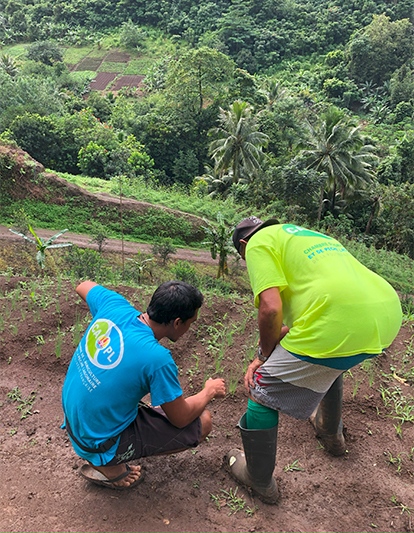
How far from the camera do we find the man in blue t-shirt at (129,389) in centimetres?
200

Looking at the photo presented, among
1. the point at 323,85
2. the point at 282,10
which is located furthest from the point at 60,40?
the point at 323,85

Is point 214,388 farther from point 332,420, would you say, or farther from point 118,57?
point 118,57

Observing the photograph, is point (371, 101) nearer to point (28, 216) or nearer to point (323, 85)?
point (323, 85)

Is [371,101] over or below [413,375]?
below

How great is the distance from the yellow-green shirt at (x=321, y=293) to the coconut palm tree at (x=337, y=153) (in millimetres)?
18868

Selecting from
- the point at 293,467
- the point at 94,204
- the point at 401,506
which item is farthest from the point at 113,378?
the point at 94,204

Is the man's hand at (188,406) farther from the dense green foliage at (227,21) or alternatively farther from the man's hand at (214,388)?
the dense green foliage at (227,21)

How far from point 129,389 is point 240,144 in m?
21.7

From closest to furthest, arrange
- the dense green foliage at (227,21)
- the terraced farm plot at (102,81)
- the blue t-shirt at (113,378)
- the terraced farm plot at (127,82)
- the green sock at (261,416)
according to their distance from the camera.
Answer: the blue t-shirt at (113,378)
the green sock at (261,416)
the terraced farm plot at (127,82)
the terraced farm plot at (102,81)
the dense green foliage at (227,21)

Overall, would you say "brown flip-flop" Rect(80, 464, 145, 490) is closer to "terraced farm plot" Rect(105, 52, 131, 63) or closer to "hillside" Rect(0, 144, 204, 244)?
"hillside" Rect(0, 144, 204, 244)

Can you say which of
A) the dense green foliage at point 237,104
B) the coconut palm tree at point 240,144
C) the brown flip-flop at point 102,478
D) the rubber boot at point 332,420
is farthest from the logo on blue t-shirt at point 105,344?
the coconut palm tree at point 240,144

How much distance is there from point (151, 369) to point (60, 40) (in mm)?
59767

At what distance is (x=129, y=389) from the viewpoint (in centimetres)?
204

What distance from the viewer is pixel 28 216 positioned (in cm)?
1698
